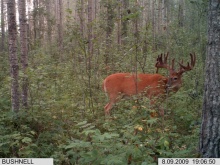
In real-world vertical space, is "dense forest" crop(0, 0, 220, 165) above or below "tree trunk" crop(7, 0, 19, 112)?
below

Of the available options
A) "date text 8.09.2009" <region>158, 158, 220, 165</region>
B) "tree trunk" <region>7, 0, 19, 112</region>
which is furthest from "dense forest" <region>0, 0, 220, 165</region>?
"date text 8.09.2009" <region>158, 158, 220, 165</region>

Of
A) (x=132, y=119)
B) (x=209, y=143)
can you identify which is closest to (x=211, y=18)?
(x=209, y=143)

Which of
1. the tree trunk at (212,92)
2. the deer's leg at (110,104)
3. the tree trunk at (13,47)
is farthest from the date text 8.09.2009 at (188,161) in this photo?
the tree trunk at (13,47)

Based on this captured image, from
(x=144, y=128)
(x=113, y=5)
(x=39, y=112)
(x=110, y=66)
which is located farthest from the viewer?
Result: (x=113, y=5)

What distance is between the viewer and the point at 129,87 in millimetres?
8453

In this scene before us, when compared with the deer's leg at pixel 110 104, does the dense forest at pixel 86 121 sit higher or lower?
higher

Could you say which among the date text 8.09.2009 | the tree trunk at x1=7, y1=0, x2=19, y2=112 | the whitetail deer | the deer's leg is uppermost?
the tree trunk at x1=7, y1=0, x2=19, y2=112

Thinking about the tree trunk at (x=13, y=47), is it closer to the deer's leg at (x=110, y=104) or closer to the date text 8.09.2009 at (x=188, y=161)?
the deer's leg at (x=110, y=104)

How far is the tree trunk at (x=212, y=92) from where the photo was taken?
153 inches

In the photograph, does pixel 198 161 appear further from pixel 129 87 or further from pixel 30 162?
pixel 129 87

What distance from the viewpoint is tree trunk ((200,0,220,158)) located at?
12.8 feet

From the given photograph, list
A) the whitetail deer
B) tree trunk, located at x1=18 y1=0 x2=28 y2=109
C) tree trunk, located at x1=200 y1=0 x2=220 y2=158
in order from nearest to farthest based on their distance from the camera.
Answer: tree trunk, located at x1=200 y1=0 x2=220 y2=158
tree trunk, located at x1=18 y1=0 x2=28 y2=109
the whitetail deer

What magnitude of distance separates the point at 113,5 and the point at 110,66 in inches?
198

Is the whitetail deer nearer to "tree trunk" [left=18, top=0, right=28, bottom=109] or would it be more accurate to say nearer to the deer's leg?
the deer's leg
